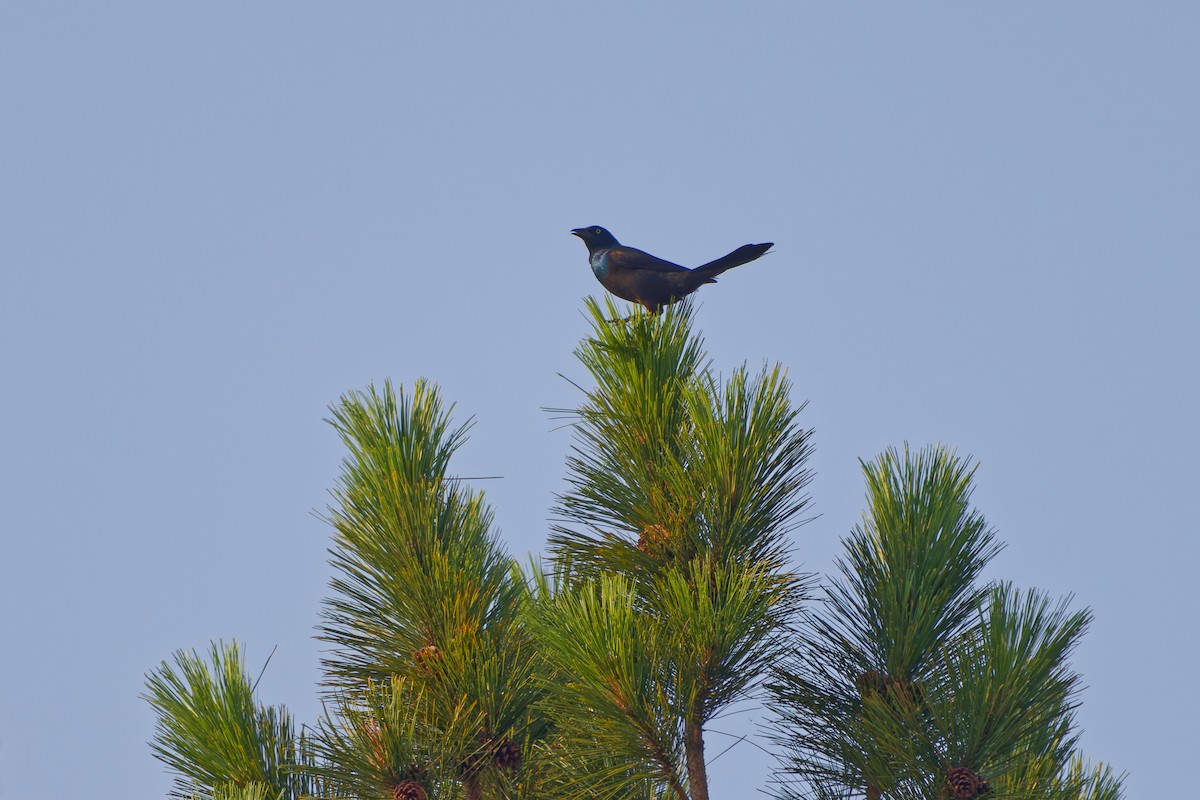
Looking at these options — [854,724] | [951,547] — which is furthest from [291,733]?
[951,547]

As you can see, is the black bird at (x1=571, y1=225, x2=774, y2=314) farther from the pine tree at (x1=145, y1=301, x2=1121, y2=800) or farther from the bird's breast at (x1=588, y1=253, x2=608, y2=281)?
the pine tree at (x1=145, y1=301, x2=1121, y2=800)

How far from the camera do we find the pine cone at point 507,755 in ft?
13.8

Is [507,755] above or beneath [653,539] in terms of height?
beneath

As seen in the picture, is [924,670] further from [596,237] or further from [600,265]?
[596,237]

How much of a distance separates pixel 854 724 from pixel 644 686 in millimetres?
789

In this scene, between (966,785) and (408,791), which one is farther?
(408,791)

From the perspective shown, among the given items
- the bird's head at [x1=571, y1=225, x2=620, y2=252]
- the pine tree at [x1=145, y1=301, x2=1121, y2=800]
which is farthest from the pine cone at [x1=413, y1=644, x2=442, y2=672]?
the bird's head at [x1=571, y1=225, x2=620, y2=252]

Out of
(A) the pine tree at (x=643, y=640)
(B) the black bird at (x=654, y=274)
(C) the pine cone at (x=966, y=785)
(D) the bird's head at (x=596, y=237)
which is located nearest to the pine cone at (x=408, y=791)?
(A) the pine tree at (x=643, y=640)

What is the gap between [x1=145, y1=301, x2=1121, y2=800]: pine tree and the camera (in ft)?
12.7

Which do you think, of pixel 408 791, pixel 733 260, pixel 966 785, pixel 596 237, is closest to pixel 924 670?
pixel 966 785

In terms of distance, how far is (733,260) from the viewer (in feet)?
25.7

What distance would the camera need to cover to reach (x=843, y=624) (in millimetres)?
4191

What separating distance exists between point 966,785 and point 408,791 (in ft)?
5.85

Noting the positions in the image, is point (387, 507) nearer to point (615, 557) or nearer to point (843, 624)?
point (615, 557)
